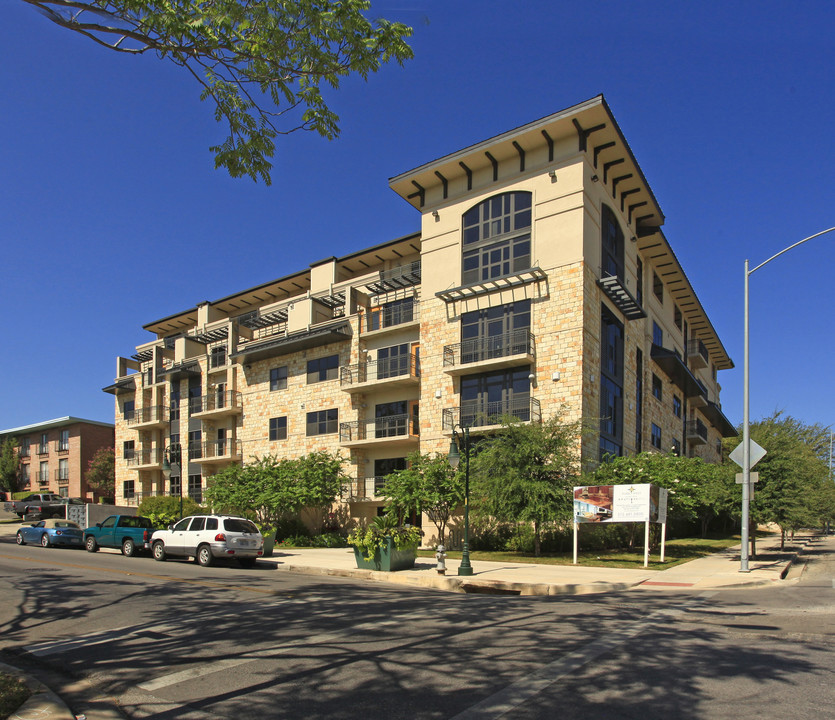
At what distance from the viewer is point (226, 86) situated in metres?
9.27

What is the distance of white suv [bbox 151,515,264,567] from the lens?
21.7 m

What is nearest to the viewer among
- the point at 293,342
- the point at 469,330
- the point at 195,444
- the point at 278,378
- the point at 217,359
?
the point at 469,330

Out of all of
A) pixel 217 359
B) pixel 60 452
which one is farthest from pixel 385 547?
pixel 60 452

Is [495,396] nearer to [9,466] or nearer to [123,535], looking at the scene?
[123,535]

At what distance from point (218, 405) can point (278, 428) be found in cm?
694

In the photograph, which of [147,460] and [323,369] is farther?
[147,460]

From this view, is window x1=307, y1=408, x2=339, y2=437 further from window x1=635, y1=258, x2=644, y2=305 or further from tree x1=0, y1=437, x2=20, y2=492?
tree x1=0, y1=437, x2=20, y2=492

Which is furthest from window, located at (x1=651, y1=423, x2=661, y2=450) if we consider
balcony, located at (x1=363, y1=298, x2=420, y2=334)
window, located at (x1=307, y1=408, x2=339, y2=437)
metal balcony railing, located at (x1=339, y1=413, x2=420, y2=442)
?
window, located at (x1=307, y1=408, x2=339, y2=437)

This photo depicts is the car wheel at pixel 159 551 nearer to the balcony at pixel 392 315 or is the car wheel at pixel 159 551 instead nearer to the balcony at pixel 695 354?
the balcony at pixel 392 315

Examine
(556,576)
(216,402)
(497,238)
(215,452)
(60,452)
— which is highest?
(497,238)

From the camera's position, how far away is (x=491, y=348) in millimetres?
30812

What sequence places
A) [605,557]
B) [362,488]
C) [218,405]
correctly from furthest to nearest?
[218,405], [362,488], [605,557]

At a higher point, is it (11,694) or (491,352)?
(491,352)

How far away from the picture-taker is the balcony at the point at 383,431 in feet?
114
